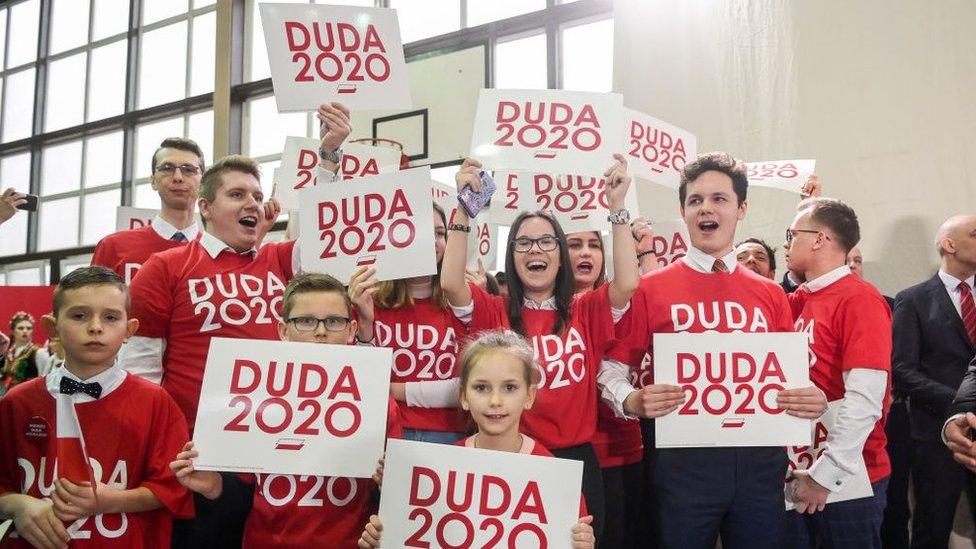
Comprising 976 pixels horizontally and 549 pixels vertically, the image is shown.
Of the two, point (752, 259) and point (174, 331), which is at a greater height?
point (752, 259)

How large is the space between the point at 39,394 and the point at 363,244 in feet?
3.31

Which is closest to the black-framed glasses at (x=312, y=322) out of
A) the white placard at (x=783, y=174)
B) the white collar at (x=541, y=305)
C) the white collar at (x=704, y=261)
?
the white collar at (x=541, y=305)

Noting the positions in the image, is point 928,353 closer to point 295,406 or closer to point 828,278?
point 828,278

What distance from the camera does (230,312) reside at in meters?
2.60

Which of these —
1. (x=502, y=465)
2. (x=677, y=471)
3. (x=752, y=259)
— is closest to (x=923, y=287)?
(x=752, y=259)

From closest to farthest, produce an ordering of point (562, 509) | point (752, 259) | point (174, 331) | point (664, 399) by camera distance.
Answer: point (562, 509)
point (664, 399)
point (174, 331)
point (752, 259)

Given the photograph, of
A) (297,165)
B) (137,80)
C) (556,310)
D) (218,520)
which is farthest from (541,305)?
(137,80)

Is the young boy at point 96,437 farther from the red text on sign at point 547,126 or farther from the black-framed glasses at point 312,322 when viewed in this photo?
the red text on sign at point 547,126

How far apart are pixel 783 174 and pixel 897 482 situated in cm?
157

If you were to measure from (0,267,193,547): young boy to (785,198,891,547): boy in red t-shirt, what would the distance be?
72.9 inches

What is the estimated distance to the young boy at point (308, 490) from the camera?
2109 millimetres

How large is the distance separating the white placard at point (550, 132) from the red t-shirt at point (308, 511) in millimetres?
1155

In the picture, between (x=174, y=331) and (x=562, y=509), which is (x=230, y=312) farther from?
(x=562, y=509)

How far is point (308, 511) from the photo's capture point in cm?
215
